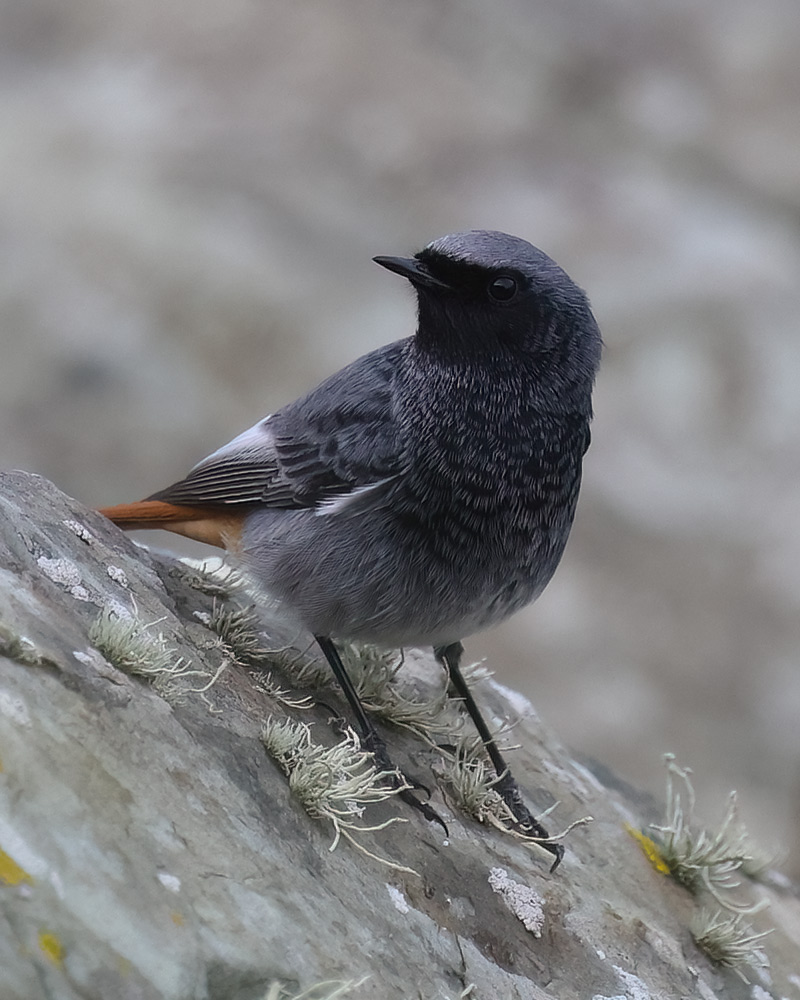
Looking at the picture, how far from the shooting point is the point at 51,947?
6.90 feet

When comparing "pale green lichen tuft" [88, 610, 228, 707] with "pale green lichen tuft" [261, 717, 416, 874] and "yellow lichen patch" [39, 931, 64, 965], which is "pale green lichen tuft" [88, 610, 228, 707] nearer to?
"pale green lichen tuft" [261, 717, 416, 874]

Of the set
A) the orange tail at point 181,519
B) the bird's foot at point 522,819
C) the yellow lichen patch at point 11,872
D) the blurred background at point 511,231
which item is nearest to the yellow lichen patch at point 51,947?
the yellow lichen patch at point 11,872

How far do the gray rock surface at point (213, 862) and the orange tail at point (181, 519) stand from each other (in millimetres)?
254

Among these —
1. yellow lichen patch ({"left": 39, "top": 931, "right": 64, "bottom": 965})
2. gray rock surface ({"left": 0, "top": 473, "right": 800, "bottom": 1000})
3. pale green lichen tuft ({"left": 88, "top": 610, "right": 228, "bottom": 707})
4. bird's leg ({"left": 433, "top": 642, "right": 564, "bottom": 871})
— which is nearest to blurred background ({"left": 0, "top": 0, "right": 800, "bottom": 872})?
bird's leg ({"left": 433, "top": 642, "right": 564, "bottom": 871})

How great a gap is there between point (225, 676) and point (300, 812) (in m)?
0.68

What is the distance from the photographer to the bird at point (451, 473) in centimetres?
392

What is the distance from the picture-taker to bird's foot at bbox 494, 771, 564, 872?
4.04m

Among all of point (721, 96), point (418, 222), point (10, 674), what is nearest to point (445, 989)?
point (10, 674)

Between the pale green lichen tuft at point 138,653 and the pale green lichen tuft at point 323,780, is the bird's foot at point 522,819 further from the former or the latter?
the pale green lichen tuft at point 138,653

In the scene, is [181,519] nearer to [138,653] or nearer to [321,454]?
[321,454]

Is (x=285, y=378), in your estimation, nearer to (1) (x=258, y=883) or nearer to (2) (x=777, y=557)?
(2) (x=777, y=557)

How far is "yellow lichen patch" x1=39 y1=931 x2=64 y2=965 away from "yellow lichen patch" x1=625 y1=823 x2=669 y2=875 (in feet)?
9.86

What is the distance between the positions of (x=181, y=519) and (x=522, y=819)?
1881 mm

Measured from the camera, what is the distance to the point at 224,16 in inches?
504
